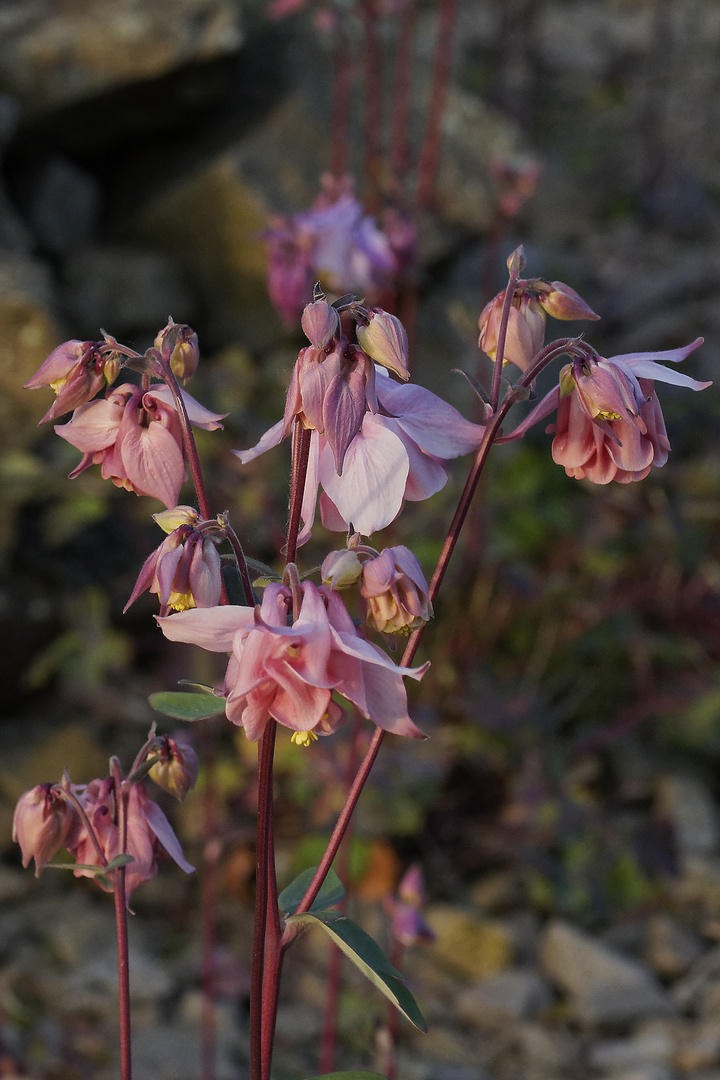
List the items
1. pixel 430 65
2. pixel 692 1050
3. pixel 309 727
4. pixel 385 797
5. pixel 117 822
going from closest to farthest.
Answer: pixel 309 727, pixel 117 822, pixel 692 1050, pixel 385 797, pixel 430 65

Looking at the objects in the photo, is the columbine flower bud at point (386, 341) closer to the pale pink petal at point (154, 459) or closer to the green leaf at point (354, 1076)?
the pale pink petal at point (154, 459)

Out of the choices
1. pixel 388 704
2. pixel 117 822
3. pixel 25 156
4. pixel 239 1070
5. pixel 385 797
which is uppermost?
pixel 388 704

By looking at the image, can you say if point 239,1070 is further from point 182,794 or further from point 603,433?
point 603,433

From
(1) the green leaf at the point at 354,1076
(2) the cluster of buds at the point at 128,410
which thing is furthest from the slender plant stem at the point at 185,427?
(1) the green leaf at the point at 354,1076

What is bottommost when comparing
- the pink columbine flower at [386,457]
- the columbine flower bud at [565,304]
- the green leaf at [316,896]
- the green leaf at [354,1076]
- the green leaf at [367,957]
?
the green leaf at [354,1076]

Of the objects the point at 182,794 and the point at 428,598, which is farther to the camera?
the point at 182,794

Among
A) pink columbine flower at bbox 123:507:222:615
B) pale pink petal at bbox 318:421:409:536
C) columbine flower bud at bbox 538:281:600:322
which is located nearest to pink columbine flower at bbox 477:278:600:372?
columbine flower bud at bbox 538:281:600:322

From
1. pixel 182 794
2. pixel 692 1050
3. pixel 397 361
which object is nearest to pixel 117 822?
pixel 182 794

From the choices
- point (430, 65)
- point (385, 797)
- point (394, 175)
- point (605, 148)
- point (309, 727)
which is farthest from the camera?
point (605, 148)
